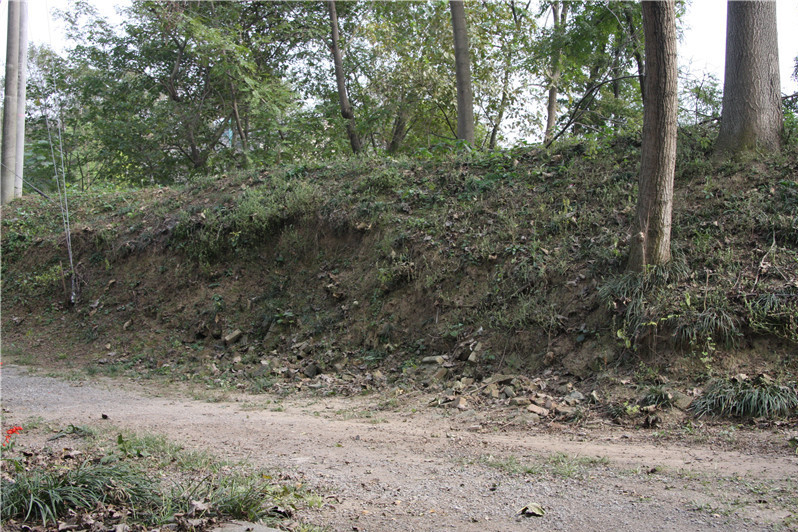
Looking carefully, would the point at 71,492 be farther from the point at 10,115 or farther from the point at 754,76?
the point at 10,115

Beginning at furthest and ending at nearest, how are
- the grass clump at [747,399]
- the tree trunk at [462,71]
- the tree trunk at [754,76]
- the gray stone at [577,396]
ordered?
1. the tree trunk at [462,71]
2. the tree trunk at [754,76]
3. the gray stone at [577,396]
4. the grass clump at [747,399]

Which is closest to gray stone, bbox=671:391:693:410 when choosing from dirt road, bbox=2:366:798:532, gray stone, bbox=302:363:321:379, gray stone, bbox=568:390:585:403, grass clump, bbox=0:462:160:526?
dirt road, bbox=2:366:798:532

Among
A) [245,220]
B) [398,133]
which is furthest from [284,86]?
[245,220]

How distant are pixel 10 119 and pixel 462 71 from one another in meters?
12.4

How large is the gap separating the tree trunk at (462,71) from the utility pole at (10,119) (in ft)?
38.3

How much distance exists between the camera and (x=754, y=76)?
27.2 ft

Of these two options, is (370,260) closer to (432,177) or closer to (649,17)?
(432,177)

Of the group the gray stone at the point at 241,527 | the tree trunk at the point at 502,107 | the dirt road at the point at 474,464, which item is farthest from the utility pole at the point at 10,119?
the gray stone at the point at 241,527

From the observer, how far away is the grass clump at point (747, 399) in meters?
5.18

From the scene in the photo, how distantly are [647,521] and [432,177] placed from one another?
8039 mm

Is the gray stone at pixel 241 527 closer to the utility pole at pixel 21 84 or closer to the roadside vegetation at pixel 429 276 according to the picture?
the roadside vegetation at pixel 429 276

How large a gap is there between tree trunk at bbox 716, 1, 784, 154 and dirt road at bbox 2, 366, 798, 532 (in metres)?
5.24

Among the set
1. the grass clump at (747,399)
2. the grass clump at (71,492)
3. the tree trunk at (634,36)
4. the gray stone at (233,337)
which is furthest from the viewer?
the tree trunk at (634,36)

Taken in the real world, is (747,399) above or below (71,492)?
above
